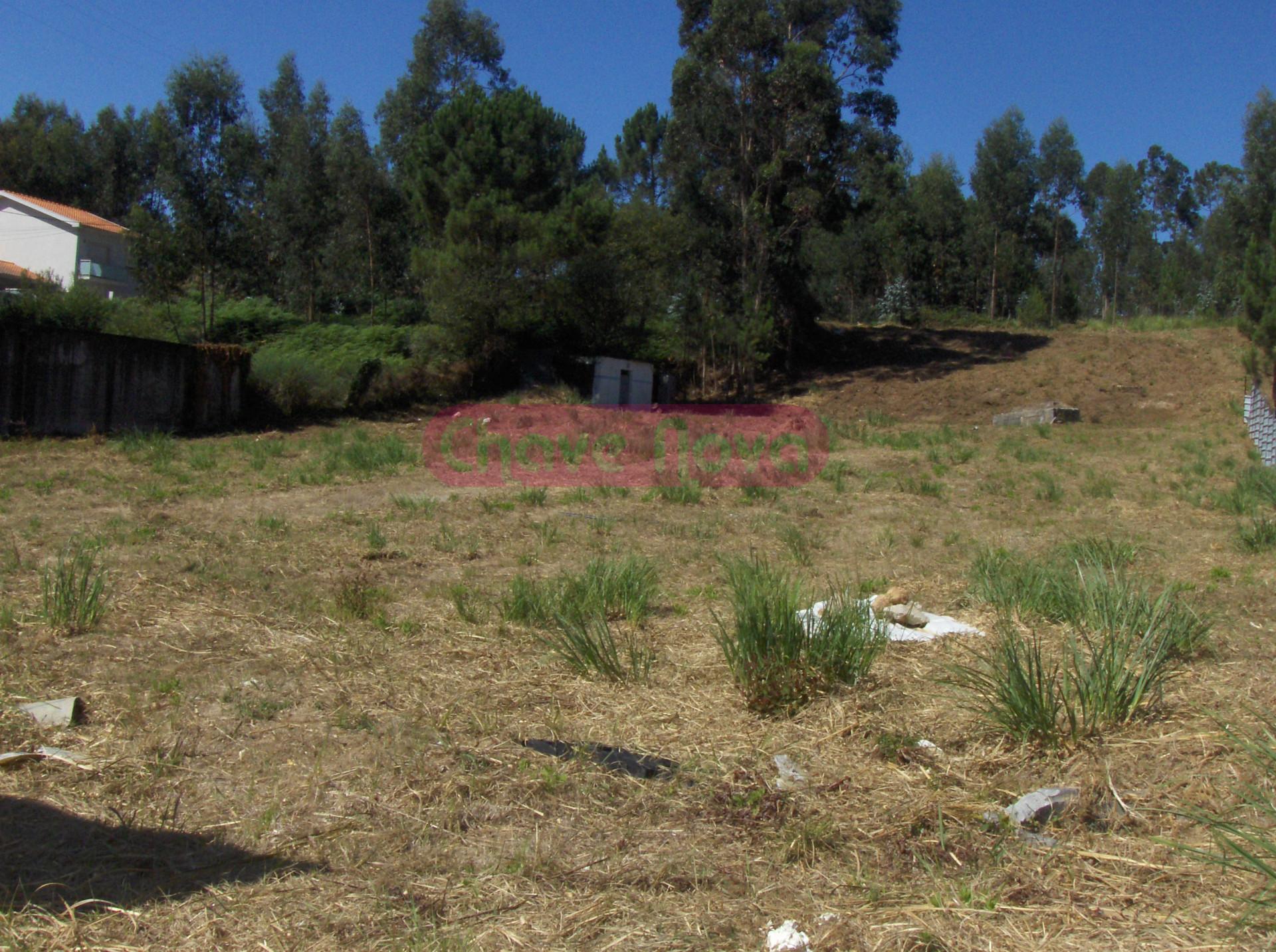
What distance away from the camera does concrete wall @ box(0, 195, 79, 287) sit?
33406mm

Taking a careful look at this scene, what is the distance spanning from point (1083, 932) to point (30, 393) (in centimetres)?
1557

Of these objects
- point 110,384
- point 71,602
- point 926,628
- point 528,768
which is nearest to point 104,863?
point 528,768

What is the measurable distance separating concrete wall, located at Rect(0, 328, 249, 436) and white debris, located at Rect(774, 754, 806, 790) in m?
14.0

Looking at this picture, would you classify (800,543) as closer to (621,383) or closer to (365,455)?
(365,455)

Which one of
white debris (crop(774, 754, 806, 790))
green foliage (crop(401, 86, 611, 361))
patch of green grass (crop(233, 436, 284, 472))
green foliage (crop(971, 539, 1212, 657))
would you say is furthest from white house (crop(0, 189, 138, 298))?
white debris (crop(774, 754, 806, 790))

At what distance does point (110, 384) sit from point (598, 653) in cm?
1318

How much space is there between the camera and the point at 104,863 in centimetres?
306

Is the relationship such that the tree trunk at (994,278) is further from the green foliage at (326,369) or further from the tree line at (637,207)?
the green foliage at (326,369)

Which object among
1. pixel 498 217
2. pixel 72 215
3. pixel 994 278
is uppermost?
pixel 994 278

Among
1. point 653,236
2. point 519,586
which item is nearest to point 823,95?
point 653,236

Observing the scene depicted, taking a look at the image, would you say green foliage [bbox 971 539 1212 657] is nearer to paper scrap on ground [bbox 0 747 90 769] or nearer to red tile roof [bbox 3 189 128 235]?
paper scrap on ground [bbox 0 747 90 769]

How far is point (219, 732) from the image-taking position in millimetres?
4039

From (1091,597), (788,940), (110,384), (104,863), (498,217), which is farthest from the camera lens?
(498,217)

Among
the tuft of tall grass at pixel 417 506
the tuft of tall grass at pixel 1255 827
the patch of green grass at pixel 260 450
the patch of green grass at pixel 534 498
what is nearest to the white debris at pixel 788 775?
the tuft of tall grass at pixel 1255 827
